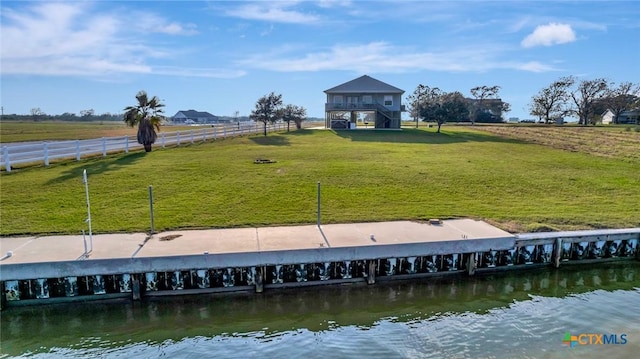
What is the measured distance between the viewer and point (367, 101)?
46188 mm

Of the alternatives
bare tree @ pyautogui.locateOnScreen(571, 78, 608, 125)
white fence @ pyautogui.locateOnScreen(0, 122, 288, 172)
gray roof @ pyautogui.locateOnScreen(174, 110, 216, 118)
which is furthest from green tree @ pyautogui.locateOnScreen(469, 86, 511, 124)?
gray roof @ pyautogui.locateOnScreen(174, 110, 216, 118)

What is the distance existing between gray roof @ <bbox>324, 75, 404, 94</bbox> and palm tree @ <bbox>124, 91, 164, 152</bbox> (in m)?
26.0

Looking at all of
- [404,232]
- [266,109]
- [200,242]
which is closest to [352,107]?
[266,109]

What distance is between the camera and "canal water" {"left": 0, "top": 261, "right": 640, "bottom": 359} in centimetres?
660

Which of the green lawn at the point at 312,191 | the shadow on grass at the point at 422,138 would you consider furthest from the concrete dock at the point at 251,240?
the shadow on grass at the point at 422,138

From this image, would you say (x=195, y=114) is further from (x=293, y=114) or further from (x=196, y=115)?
(x=293, y=114)

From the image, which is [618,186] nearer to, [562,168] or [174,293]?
[562,168]

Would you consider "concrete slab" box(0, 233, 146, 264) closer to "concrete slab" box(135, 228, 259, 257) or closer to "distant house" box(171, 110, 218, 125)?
"concrete slab" box(135, 228, 259, 257)

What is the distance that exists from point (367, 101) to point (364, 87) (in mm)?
1560

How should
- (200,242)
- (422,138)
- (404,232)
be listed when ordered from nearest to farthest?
(200,242), (404,232), (422,138)

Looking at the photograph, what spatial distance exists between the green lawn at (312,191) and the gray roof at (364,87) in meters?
24.7

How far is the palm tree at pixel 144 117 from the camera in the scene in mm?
22000

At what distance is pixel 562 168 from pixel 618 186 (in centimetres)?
361

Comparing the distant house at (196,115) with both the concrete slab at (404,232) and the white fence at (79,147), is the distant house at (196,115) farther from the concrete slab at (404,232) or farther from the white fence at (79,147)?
the concrete slab at (404,232)
